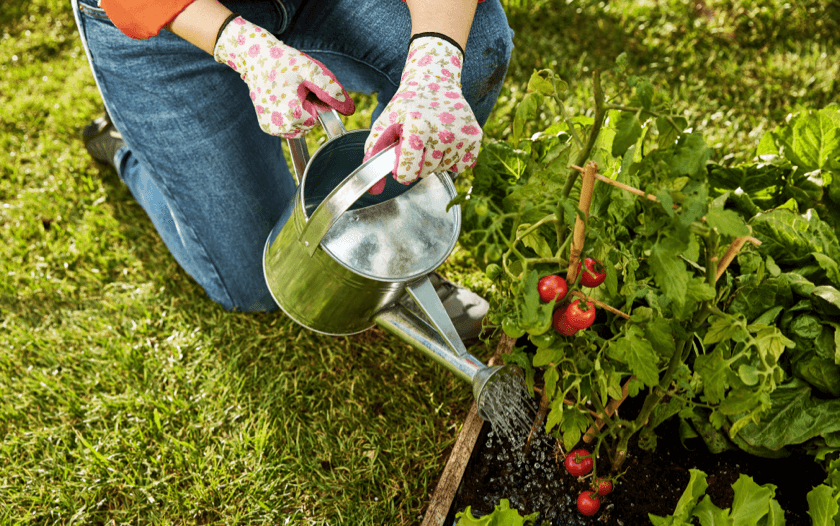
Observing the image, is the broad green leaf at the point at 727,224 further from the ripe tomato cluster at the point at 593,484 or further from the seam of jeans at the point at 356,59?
the seam of jeans at the point at 356,59

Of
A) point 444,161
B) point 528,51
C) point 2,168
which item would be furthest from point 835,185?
point 2,168

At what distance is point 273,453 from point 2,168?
1.67 meters

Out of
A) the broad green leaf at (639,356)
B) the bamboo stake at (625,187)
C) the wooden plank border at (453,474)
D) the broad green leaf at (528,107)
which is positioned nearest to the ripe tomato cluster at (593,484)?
the wooden plank border at (453,474)

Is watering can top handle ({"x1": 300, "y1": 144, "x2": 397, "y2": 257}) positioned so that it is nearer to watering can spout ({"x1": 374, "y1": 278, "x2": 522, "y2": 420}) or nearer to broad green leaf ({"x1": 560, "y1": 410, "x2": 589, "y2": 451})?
watering can spout ({"x1": 374, "y1": 278, "x2": 522, "y2": 420})

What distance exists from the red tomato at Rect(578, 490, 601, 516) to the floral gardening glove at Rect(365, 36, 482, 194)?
27.8 inches

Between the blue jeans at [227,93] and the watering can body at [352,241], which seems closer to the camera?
the watering can body at [352,241]

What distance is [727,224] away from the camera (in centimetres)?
72

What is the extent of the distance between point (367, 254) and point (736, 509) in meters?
0.80

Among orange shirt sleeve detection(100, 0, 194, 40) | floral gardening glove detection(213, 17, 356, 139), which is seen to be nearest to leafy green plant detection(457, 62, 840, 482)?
floral gardening glove detection(213, 17, 356, 139)

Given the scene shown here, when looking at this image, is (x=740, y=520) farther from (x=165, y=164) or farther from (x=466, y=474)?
(x=165, y=164)

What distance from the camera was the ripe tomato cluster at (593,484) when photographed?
116 centimetres

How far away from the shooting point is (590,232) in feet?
2.96

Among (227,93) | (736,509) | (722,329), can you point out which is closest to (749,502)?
(736,509)

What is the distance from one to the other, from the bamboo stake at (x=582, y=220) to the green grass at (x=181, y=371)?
81cm
